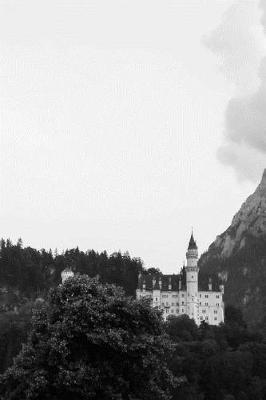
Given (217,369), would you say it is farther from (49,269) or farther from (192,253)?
(49,269)

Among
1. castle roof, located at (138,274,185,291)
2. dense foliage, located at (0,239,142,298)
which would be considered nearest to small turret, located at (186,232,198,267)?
Answer: castle roof, located at (138,274,185,291)

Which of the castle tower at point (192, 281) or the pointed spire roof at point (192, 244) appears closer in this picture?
the castle tower at point (192, 281)

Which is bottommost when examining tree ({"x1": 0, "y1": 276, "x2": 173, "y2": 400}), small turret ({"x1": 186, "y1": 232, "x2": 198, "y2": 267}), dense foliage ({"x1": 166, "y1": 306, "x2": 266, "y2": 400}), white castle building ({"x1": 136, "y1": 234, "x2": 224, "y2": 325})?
tree ({"x1": 0, "y1": 276, "x2": 173, "y2": 400})

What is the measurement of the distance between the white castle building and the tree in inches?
3865

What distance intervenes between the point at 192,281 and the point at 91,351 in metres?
105

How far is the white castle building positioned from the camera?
147250 mm

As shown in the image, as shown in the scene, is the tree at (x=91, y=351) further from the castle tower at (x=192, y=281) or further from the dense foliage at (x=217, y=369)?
the castle tower at (x=192, y=281)

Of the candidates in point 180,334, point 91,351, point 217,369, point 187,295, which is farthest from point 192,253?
point 91,351

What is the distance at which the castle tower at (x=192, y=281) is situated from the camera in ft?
482

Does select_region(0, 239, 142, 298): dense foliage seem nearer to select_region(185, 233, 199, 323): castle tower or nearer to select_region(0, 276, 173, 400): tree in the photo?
select_region(185, 233, 199, 323): castle tower

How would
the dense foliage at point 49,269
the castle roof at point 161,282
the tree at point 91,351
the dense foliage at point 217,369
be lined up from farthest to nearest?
the dense foliage at point 49,269 < the castle roof at point 161,282 < the dense foliage at point 217,369 < the tree at point 91,351

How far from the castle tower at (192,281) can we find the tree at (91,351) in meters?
99.4

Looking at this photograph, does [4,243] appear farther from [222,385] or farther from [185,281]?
[222,385]

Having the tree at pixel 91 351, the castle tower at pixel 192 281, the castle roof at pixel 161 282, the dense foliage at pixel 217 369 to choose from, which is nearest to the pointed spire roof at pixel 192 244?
the castle tower at pixel 192 281
